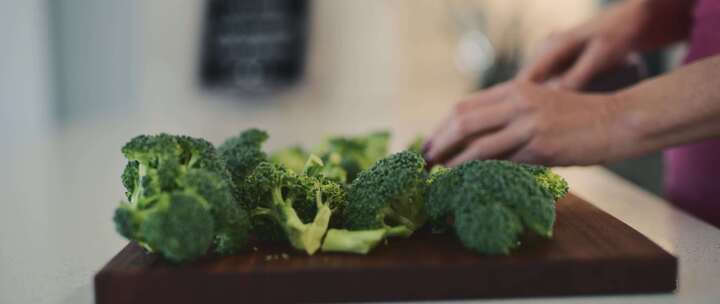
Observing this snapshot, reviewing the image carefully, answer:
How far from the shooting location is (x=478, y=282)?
0.62 meters

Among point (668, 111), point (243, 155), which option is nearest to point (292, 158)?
point (243, 155)

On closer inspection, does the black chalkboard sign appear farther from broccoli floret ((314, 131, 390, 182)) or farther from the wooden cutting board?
the wooden cutting board

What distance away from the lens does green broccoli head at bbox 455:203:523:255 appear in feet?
2.04

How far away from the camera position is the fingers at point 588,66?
4.31ft

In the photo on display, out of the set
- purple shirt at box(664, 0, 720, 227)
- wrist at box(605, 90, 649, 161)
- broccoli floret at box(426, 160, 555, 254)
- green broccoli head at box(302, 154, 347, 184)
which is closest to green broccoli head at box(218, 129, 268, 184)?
green broccoli head at box(302, 154, 347, 184)

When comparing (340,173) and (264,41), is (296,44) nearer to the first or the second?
(264,41)

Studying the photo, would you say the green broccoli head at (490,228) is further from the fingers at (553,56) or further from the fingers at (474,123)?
the fingers at (553,56)

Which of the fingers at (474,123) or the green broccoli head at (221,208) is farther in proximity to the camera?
the fingers at (474,123)

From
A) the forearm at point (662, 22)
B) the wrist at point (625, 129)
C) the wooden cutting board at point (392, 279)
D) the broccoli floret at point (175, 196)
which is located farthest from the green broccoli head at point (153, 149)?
the forearm at point (662, 22)


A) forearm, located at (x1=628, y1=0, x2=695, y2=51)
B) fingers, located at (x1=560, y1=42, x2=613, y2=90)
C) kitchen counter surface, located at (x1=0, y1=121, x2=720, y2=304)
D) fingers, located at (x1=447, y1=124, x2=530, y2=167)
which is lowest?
kitchen counter surface, located at (x1=0, y1=121, x2=720, y2=304)

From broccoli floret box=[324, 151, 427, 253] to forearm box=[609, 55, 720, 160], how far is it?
0.33m

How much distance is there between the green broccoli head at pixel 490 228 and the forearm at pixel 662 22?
896 mm

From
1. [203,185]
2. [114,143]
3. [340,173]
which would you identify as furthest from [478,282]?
[114,143]

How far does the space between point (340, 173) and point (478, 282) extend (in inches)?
16.0
